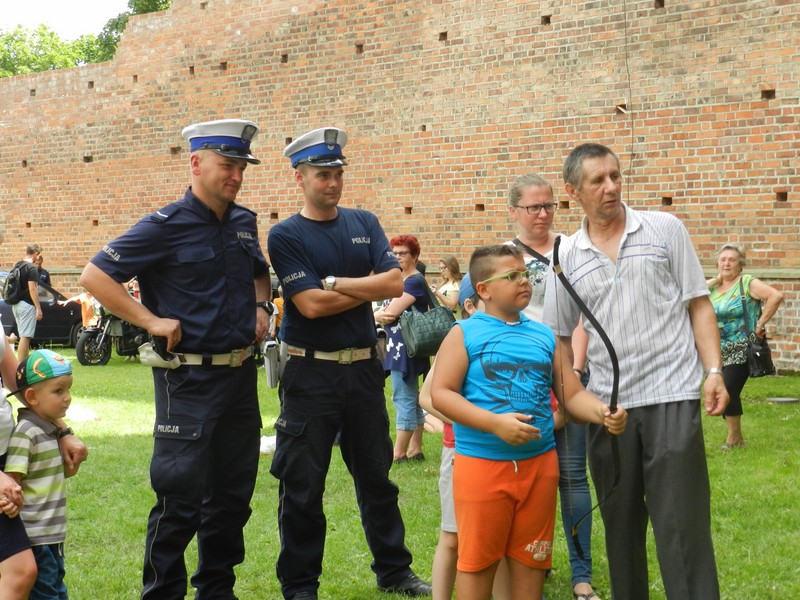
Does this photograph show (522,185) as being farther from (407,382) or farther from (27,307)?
(27,307)

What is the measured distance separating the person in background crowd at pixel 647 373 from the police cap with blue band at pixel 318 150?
1354 mm

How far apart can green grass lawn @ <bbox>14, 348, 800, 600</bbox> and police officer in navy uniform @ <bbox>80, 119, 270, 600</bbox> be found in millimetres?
672

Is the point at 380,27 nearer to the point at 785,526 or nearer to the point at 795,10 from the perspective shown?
the point at 795,10

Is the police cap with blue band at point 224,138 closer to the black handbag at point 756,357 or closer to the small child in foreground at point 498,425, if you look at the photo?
the small child in foreground at point 498,425

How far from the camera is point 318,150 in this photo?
4719mm

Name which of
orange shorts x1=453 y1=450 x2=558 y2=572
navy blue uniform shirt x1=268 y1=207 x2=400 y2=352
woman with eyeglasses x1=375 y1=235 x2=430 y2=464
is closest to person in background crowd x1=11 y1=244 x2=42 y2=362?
woman with eyeglasses x1=375 y1=235 x2=430 y2=464

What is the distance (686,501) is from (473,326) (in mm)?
1000

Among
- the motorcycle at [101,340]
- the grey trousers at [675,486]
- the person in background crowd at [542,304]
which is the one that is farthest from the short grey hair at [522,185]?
the motorcycle at [101,340]

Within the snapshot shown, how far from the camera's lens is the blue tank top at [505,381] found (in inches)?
144

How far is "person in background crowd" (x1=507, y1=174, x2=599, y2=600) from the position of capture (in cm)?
455

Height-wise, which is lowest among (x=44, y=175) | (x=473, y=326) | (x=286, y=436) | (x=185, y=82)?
(x=286, y=436)

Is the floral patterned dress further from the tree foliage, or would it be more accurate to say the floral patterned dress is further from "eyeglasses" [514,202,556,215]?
the tree foliage

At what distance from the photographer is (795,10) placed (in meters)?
12.2

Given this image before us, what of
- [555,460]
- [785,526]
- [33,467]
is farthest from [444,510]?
[785,526]
